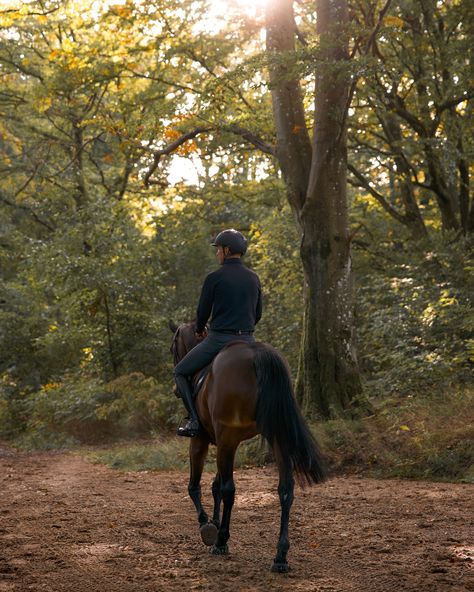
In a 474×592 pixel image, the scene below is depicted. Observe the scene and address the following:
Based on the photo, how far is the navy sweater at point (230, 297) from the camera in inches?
275

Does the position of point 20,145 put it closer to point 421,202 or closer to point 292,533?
point 421,202

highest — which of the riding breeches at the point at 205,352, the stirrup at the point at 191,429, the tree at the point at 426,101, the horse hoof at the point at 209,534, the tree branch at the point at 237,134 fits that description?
the tree at the point at 426,101

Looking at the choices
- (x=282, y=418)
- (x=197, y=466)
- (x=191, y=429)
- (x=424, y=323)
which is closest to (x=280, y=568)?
(x=282, y=418)

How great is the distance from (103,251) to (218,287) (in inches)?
562

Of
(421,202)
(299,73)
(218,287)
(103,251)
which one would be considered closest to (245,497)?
(218,287)

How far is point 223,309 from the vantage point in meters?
6.99

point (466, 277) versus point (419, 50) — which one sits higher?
point (419, 50)

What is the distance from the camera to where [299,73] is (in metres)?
11.9

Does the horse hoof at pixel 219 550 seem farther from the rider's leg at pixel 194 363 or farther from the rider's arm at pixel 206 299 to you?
the rider's arm at pixel 206 299

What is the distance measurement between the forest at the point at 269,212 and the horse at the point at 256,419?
172 inches

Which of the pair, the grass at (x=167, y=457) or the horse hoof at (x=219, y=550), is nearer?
the horse hoof at (x=219, y=550)

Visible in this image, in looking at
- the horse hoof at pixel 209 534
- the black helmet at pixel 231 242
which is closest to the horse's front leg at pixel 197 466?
the horse hoof at pixel 209 534

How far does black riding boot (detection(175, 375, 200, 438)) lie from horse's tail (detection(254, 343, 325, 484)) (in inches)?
40.0

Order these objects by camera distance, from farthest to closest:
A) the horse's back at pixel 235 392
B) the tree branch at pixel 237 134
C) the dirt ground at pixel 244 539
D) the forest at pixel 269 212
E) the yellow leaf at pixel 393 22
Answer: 1. the tree branch at pixel 237 134
2. the yellow leaf at pixel 393 22
3. the forest at pixel 269 212
4. the horse's back at pixel 235 392
5. the dirt ground at pixel 244 539
